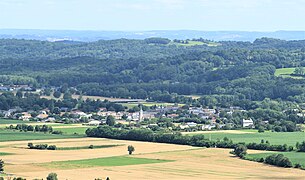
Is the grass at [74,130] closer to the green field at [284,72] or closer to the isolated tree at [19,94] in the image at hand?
the isolated tree at [19,94]

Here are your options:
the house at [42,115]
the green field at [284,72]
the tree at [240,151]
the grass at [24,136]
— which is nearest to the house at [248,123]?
the grass at [24,136]

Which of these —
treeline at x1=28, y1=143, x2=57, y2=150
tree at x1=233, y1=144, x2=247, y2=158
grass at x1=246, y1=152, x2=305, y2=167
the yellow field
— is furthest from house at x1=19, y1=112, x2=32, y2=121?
grass at x1=246, y1=152, x2=305, y2=167

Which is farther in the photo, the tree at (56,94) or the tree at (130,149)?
the tree at (56,94)

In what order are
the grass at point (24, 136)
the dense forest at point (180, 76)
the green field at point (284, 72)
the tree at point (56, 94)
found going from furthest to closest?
1. the green field at point (284, 72)
2. the tree at point (56, 94)
3. the dense forest at point (180, 76)
4. the grass at point (24, 136)

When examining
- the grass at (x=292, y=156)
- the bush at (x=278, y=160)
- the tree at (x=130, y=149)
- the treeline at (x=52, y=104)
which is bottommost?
the treeline at (x=52, y=104)

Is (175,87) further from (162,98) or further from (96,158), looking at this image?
(96,158)

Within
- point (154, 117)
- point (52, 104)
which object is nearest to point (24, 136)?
point (154, 117)

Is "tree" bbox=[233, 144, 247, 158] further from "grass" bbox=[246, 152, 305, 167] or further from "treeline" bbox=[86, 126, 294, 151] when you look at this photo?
"treeline" bbox=[86, 126, 294, 151]

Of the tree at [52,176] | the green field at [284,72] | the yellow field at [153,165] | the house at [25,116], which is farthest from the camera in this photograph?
the green field at [284,72]
